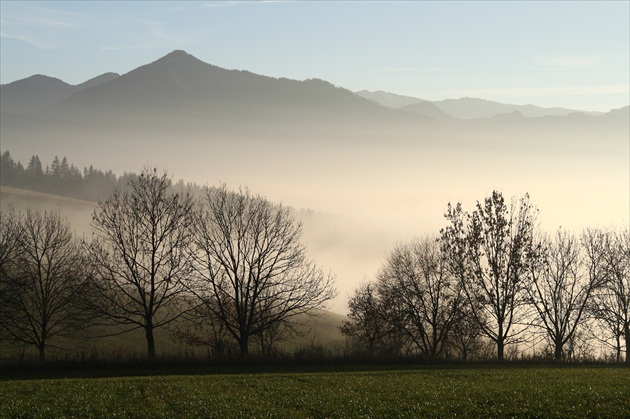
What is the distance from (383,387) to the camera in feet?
106

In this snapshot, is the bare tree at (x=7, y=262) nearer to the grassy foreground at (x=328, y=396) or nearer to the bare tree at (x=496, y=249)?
the grassy foreground at (x=328, y=396)

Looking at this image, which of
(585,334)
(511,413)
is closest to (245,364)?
(511,413)

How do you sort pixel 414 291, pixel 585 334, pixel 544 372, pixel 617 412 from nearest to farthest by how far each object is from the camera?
pixel 617 412, pixel 544 372, pixel 414 291, pixel 585 334

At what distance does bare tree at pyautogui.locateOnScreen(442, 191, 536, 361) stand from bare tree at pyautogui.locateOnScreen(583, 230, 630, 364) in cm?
1217

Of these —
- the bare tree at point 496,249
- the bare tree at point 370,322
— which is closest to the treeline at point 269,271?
the bare tree at point 496,249

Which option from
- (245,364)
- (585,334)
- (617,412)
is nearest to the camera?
(617,412)

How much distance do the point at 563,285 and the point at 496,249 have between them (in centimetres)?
1368

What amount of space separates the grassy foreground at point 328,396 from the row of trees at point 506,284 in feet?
54.0

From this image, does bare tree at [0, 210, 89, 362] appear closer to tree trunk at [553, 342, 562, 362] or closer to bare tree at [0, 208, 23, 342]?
bare tree at [0, 208, 23, 342]

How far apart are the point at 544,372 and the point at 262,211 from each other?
31039 mm

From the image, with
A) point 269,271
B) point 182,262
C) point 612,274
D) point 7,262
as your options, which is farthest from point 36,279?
point 612,274

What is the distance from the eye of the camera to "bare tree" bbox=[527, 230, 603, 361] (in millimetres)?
62438

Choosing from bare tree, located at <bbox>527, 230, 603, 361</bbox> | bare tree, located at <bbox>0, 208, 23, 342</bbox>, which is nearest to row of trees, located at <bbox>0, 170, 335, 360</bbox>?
bare tree, located at <bbox>0, 208, 23, 342</bbox>

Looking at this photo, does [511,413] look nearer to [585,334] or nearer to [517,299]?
[517,299]
